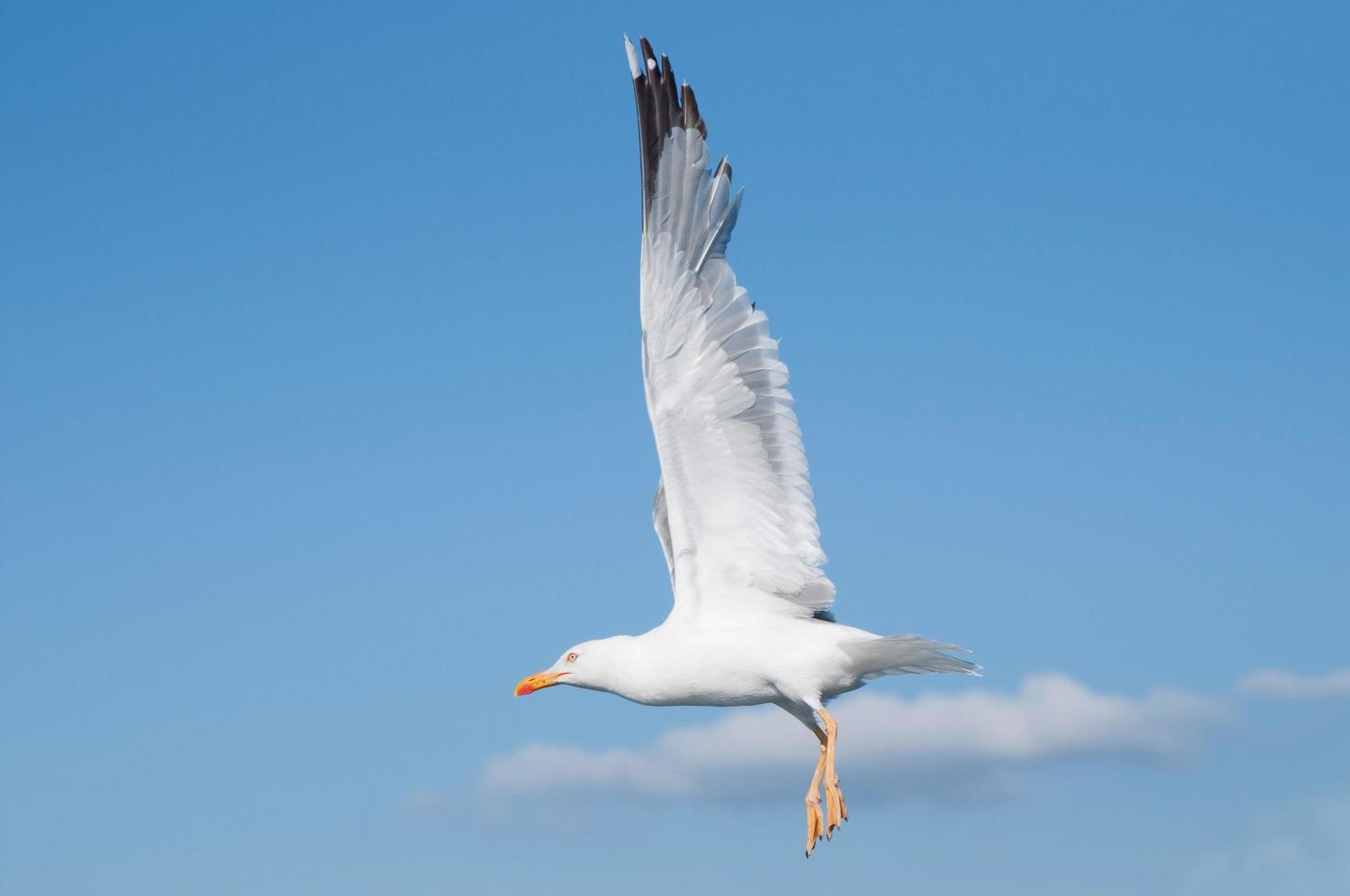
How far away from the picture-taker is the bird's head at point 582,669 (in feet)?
47.0

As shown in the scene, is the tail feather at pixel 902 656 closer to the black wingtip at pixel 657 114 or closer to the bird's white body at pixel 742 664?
the bird's white body at pixel 742 664

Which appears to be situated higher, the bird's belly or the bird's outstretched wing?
the bird's outstretched wing

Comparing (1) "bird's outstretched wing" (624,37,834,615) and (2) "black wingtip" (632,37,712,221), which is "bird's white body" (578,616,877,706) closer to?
(1) "bird's outstretched wing" (624,37,834,615)

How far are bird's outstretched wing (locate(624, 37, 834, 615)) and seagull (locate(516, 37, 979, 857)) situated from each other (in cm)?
1

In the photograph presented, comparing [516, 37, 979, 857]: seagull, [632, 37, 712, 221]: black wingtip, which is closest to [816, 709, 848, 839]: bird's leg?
[516, 37, 979, 857]: seagull

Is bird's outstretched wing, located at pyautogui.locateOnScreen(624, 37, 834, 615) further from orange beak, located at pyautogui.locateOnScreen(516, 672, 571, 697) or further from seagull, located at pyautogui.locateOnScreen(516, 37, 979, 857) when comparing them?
orange beak, located at pyautogui.locateOnScreen(516, 672, 571, 697)

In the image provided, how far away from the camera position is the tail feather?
536 inches

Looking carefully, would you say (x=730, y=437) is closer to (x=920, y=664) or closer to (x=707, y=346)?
(x=707, y=346)

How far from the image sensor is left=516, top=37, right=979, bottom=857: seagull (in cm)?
1375

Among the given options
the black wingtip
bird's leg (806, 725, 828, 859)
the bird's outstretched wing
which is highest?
the black wingtip

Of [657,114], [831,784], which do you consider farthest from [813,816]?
[657,114]

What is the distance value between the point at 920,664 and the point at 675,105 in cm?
500

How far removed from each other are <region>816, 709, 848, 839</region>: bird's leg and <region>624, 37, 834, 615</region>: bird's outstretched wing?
102 centimetres

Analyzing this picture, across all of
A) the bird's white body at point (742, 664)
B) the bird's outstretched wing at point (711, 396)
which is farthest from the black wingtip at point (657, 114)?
the bird's white body at point (742, 664)
